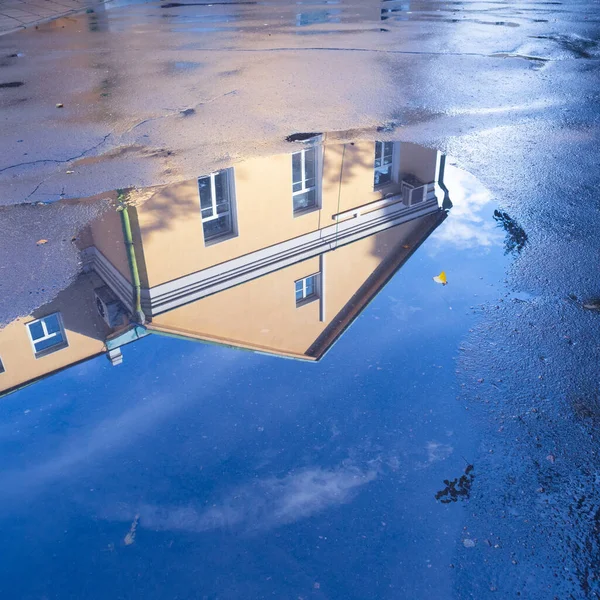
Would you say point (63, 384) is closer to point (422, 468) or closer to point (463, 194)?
point (422, 468)

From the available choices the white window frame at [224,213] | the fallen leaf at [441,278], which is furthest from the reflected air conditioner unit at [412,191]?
the white window frame at [224,213]

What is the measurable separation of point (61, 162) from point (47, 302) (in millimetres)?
3019

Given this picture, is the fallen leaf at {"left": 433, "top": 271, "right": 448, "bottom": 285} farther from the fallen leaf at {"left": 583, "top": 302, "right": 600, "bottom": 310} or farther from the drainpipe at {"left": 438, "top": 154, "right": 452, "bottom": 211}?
the drainpipe at {"left": 438, "top": 154, "right": 452, "bottom": 211}

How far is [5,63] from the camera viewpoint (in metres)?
12.3

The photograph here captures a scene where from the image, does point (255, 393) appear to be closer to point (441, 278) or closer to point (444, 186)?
point (441, 278)

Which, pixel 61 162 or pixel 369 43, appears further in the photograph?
pixel 369 43

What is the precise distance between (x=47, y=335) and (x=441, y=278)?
305 centimetres

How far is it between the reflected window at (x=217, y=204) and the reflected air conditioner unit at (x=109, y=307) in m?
1.09

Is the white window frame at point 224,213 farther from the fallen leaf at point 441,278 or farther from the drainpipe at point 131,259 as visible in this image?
the fallen leaf at point 441,278

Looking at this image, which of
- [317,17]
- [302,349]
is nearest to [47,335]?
[302,349]

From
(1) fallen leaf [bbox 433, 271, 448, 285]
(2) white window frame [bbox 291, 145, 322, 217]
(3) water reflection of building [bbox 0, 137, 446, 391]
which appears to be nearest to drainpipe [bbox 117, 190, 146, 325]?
(3) water reflection of building [bbox 0, 137, 446, 391]

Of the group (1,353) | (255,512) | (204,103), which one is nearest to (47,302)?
(1,353)

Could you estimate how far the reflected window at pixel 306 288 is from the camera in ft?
15.7

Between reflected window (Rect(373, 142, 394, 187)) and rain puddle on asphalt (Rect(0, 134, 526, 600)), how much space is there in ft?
0.27
